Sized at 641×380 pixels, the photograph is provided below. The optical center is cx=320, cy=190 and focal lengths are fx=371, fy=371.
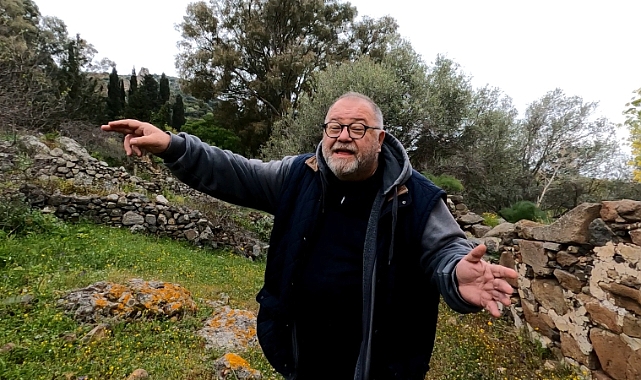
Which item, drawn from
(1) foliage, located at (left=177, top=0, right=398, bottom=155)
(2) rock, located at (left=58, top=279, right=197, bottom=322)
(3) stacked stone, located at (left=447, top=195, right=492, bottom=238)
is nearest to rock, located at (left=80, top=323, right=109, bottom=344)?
(2) rock, located at (left=58, top=279, right=197, bottom=322)

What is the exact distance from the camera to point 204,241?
30.6 feet

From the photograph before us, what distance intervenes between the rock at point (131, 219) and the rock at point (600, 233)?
8.77 m

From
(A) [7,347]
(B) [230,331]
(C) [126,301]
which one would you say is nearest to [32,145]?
(C) [126,301]

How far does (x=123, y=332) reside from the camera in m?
3.62

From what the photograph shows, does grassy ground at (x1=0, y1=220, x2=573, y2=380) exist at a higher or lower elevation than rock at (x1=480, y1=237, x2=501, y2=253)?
lower

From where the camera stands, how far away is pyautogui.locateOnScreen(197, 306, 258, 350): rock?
3746 millimetres

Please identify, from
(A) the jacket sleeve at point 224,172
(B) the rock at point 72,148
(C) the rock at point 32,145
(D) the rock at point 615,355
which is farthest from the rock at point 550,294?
(C) the rock at point 32,145

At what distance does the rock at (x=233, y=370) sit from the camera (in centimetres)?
303

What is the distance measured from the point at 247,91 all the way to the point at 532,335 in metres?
17.8

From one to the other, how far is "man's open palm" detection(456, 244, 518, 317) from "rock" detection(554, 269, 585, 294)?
3.11m

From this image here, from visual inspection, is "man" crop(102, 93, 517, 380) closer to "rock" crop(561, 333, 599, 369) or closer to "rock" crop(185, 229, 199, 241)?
"rock" crop(561, 333, 599, 369)

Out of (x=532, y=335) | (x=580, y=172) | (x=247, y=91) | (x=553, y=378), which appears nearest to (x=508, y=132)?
(x=580, y=172)

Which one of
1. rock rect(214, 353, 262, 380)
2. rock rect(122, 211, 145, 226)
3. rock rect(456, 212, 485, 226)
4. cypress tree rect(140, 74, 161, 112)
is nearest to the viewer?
rock rect(214, 353, 262, 380)

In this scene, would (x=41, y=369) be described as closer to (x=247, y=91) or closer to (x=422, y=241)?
(x=422, y=241)
